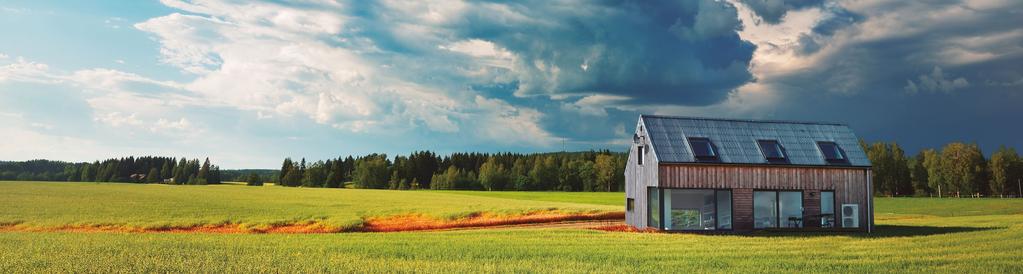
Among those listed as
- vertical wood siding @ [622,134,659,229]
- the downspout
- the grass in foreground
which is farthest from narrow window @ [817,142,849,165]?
vertical wood siding @ [622,134,659,229]

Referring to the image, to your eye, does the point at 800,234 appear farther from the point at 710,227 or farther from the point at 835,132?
the point at 835,132

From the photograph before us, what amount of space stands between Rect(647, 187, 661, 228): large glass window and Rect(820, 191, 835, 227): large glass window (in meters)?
9.08

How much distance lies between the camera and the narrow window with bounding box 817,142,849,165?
120 ft

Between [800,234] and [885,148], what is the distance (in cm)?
10369

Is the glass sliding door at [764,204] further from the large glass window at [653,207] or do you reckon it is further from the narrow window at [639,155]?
the narrow window at [639,155]

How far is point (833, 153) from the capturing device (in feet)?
121

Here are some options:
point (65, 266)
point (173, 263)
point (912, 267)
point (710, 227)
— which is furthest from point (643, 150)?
point (65, 266)

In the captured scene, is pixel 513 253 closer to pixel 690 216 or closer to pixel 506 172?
pixel 690 216

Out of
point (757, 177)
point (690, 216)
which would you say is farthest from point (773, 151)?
point (690, 216)

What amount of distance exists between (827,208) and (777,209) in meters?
3.62

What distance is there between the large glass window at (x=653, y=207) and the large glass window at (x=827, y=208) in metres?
9.08

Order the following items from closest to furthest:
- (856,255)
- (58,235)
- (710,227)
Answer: (856,255) → (58,235) → (710,227)

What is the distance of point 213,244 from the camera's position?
24531mm

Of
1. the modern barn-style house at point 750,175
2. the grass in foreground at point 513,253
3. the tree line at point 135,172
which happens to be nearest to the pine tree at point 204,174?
the tree line at point 135,172
